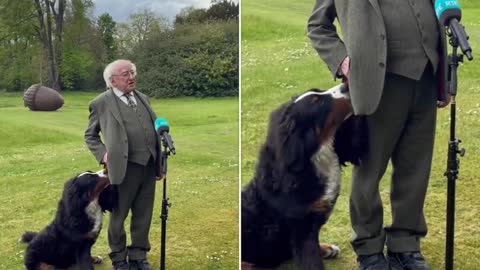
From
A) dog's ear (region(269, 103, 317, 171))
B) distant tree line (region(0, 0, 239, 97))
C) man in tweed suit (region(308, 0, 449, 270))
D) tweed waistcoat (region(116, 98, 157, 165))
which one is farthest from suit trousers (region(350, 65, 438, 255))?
tweed waistcoat (region(116, 98, 157, 165))

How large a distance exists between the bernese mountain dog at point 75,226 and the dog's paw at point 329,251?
Result: 902mm

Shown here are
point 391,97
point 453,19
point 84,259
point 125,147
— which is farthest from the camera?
point 84,259

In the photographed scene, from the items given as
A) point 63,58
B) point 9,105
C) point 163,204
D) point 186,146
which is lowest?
point 163,204

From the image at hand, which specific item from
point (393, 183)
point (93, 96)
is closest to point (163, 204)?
point (93, 96)

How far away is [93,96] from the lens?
2.88 metres

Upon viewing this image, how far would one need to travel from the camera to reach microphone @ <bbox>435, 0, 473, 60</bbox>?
2035mm

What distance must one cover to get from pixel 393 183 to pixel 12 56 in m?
1.73

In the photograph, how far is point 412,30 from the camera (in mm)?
2305

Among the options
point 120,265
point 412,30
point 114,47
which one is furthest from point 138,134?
point 412,30

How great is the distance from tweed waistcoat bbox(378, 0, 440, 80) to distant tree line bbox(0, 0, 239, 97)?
31.3 inches

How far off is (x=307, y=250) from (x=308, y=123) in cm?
51

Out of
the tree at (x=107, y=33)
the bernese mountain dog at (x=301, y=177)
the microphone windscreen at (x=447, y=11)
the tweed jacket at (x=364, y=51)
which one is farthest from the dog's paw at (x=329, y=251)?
the tree at (x=107, y=33)

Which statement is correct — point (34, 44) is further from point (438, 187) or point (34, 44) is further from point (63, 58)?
point (438, 187)

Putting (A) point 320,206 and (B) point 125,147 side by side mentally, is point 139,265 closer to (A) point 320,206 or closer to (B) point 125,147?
(B) point 125,147
